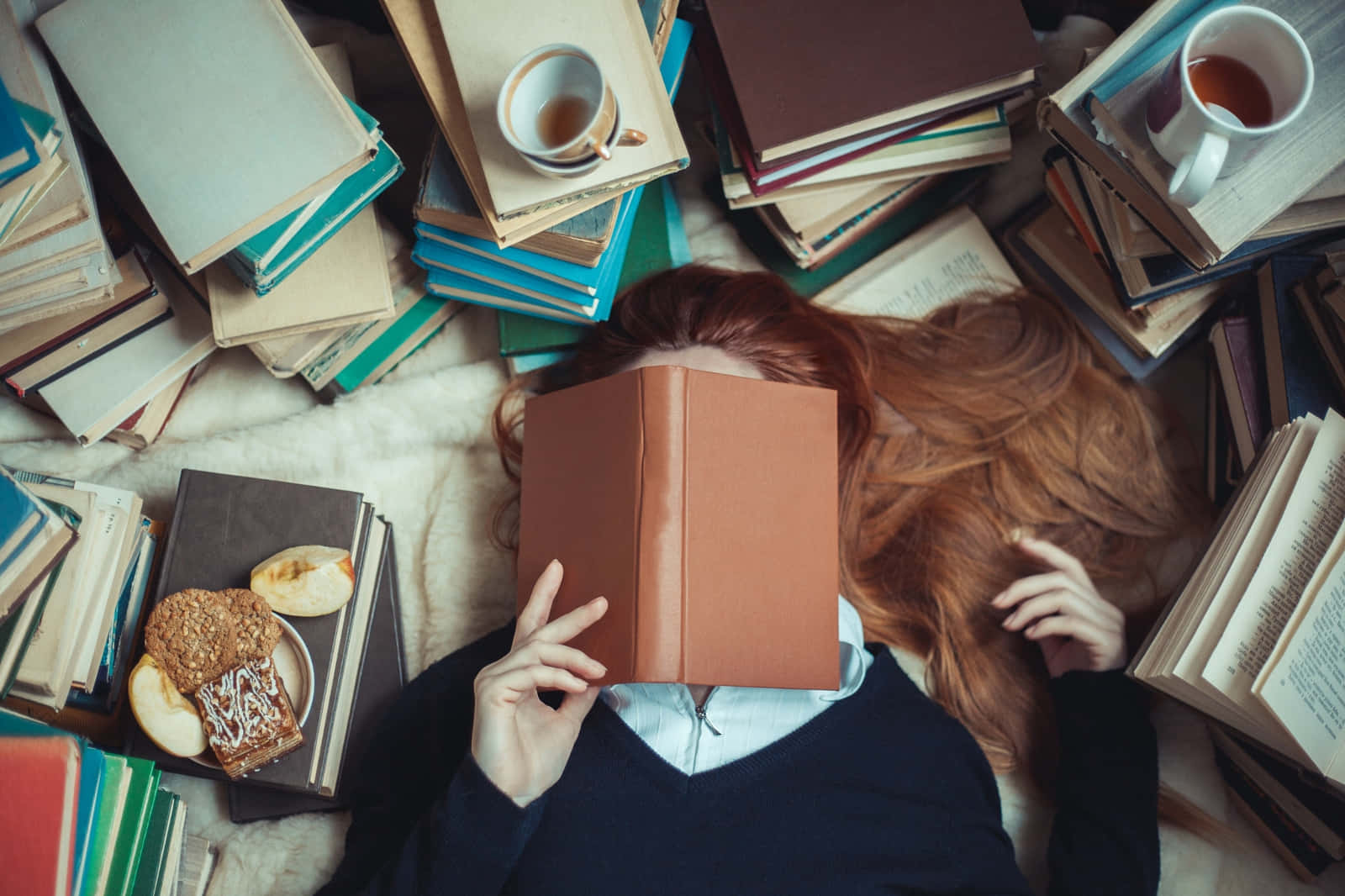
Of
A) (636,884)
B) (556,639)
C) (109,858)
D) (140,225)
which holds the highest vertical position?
(140,225)

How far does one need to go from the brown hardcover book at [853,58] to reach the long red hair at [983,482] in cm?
23

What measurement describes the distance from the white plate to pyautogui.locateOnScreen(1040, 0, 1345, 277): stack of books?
1.01 metres

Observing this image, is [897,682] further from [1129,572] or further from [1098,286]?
[1098,286]

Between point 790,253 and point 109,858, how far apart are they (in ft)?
3.41

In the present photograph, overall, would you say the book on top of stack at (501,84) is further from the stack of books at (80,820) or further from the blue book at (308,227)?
the stack of books at (80,820)

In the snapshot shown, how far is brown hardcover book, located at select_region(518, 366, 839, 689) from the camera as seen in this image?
0.80 meters

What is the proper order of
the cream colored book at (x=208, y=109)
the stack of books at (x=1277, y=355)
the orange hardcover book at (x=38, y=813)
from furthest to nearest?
the stack of books at (x=1277, y=355)
the cream colored book at (x=208, y=109)
the orange hardcover book at (x=38, y=813)

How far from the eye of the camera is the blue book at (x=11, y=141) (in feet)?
2.28

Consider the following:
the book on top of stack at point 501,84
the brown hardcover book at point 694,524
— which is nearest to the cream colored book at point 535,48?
the book on top of stack at point 501,84

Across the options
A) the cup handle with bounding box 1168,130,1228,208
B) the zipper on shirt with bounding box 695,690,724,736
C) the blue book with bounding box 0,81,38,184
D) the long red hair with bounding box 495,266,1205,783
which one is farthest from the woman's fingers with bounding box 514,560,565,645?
the cup handle with bounding box 1168,130,1228,208

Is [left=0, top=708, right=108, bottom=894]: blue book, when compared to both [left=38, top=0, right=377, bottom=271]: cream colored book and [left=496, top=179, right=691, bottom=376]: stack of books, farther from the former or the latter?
[left=496, top=179, right=691, bottom=376]: stack of books

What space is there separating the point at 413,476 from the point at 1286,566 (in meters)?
1.03

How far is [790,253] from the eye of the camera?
1.24 m

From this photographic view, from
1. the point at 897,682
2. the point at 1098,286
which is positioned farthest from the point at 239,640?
the point at 1098,286
